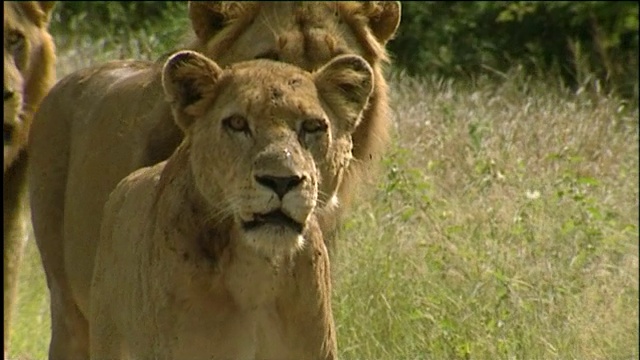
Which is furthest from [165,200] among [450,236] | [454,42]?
[454,42]

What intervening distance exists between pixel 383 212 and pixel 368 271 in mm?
831

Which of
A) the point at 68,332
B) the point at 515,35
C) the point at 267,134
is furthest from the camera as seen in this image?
the point at 515,35

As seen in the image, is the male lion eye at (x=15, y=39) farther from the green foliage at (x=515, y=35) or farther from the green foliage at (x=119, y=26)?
the green foliage at (x=515, y=35)

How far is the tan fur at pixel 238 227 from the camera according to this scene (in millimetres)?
5281

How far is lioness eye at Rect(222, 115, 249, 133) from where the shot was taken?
5.32 meters

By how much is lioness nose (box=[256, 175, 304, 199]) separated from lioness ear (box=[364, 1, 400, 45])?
1.75 m

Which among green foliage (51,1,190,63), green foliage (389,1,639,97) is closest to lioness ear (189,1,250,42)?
green foliage (51,1,190,63)

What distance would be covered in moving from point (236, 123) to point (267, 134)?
125mm

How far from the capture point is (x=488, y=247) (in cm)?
848

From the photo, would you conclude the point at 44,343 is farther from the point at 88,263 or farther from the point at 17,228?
the point at 88,263

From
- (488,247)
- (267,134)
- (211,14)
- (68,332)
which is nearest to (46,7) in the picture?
(68,332)

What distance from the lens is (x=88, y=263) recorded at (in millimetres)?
7027

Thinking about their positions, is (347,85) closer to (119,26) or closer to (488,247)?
(488,247)

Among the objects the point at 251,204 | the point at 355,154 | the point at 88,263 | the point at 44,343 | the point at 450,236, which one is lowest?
the point at 44,343
